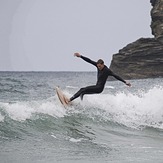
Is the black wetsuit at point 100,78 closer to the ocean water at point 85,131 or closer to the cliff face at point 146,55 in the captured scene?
the ocean water at point 85,131

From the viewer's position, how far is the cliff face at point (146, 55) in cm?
5619

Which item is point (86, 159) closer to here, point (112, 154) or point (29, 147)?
point (112, 154)

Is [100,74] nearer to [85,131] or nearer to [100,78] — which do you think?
[100,78]

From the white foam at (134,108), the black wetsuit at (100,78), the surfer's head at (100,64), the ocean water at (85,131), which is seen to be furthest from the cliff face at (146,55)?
the surfer's head at (100,64)

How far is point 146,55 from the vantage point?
58.2m

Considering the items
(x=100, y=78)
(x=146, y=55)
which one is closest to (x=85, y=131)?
(x=100, y=78)

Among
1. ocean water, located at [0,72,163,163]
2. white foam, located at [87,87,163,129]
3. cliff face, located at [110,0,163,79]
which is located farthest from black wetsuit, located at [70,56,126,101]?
cliff face, located at [110,0,163,79]

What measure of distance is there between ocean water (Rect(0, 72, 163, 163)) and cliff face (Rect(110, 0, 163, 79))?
138ft

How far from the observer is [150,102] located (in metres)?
14.9

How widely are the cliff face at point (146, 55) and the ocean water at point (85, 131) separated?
4209cm

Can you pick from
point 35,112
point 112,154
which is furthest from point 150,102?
point 112,154

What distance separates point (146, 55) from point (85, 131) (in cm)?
4907

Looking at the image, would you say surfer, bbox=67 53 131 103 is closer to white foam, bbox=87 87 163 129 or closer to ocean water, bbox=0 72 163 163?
ocean water, bbox=0 72 163 163

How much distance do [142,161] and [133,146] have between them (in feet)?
4.96
